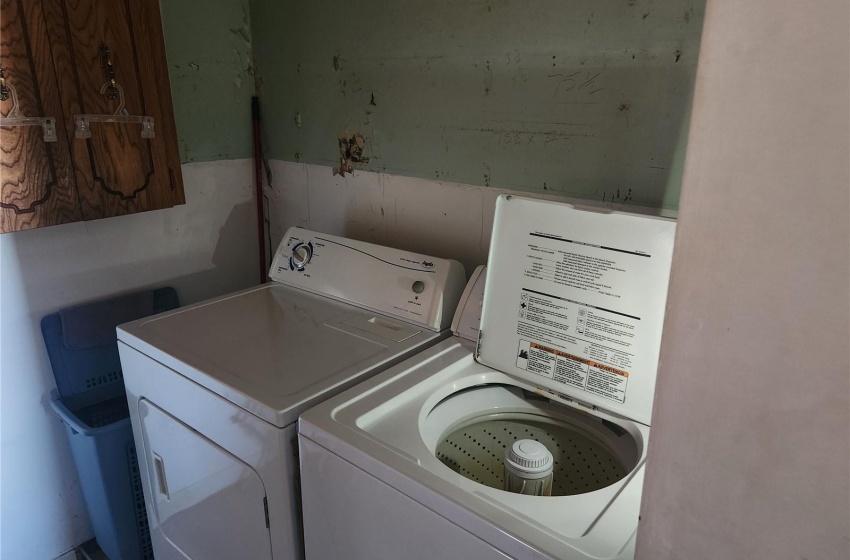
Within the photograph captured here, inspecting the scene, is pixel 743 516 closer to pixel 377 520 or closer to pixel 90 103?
pixel 377 520

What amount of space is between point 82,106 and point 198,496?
1.05m

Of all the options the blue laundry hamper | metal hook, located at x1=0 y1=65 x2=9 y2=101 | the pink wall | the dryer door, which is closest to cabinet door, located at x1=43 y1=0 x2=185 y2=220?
metal hook, located at x1=0 y1=65 x2=9 y2=101

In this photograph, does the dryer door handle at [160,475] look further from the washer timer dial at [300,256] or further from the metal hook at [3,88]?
the metal hook at [3,88]

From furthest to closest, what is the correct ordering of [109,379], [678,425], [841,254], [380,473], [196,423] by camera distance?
[109,379] < [196,423] < [380,473] < [678,425] < [841,254]

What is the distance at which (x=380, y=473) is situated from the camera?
3.19 feet

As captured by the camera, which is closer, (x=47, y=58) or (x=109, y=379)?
(x=47, y=58)

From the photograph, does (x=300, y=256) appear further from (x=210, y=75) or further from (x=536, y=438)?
(x=536, y=438)

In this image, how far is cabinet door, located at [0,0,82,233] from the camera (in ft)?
4.50

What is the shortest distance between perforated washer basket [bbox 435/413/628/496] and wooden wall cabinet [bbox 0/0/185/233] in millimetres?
1163

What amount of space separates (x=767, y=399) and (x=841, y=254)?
126mm

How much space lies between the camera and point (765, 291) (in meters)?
0.45

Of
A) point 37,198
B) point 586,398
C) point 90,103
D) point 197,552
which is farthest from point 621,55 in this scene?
point 197,552

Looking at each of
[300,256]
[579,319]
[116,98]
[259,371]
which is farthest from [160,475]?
[579,319]

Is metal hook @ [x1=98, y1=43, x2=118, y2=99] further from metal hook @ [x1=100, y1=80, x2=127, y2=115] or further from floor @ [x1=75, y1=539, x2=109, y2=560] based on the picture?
floor @ [x1=75, y1=539, x2=109, y2=560]
